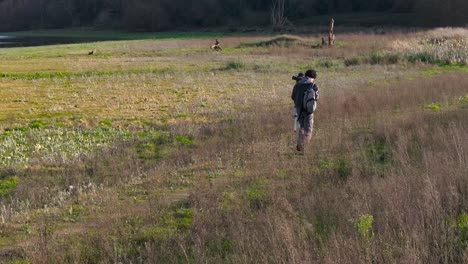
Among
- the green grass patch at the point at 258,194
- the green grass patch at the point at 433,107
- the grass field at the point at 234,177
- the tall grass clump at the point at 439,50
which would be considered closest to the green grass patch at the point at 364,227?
the grass field at the point at 234,177

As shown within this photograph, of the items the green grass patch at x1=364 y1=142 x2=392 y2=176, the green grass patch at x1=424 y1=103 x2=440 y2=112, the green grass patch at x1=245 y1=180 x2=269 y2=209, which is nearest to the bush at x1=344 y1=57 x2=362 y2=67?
the green grass patch at x1=424 y1=103 x2=440 y2=112

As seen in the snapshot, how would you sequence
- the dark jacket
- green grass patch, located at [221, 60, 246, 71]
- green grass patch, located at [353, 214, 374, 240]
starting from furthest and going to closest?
green grass patch, located at [221, 60, 246, 71]
the dark jacket
green grass patch, located at [353, 214, 374, 240]

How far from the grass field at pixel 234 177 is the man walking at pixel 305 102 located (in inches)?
11.1

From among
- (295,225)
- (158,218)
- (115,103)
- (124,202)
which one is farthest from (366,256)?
(115,103)

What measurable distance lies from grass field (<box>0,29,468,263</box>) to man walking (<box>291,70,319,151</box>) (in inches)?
11.1

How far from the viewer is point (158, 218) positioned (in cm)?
796

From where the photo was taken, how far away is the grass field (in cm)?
620

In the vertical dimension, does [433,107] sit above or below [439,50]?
below

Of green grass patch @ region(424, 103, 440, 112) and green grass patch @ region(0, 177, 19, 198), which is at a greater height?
green grass patch @ region(424, 103, 440, 112)

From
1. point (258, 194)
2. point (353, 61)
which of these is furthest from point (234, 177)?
point (353, 61)

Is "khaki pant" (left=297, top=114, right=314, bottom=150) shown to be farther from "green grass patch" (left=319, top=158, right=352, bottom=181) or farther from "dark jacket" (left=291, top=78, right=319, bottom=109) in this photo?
"green grass patch" (left=319, top=158, right=352, bottom=181)

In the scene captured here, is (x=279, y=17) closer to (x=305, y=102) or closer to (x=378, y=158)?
(x=305, y=102)

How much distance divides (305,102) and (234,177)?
2379 millimetres

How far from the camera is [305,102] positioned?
1141 centimetres
